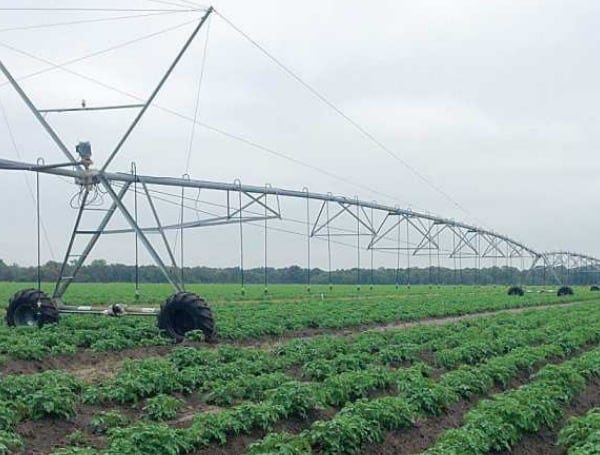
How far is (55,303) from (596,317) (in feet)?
63.4

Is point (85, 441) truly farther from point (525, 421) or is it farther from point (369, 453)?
point (525, 421)

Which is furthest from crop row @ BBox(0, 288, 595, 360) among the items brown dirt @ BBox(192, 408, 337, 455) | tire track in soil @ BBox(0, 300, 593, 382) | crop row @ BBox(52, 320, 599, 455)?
brown dirt @ BBox(192, 408, 337, 455)

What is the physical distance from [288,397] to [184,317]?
28.3ft

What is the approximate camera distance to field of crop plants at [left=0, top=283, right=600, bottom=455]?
9.77 metres

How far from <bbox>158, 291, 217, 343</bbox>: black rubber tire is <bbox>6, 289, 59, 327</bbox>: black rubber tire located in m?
3.57

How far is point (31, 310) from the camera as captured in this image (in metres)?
21.8

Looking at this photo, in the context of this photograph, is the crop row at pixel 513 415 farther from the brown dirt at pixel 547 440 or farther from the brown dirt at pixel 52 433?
the brown dirt at pixel 52 433

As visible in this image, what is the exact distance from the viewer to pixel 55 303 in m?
22.0

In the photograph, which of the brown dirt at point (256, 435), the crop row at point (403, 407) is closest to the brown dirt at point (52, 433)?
the brown dirt at point (256, 435)

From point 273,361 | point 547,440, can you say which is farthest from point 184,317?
point 547,440

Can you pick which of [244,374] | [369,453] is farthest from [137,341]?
[369,453]

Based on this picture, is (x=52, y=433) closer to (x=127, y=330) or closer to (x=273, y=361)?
(x=273, y=361)

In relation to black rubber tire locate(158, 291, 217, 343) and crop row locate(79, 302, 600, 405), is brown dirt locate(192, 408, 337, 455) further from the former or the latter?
black rubber tire locate(158, 291, 217, 343)

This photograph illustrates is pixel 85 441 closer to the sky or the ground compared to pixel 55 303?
closer to the ground
